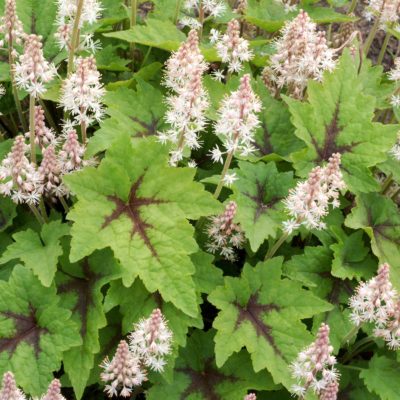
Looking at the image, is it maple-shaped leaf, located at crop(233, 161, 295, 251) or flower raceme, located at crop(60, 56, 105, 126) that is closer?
flower raceme, located at crop(60, 56, 105, 126)

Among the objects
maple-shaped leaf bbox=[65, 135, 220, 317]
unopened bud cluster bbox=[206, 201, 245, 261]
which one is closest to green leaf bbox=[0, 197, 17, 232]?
maple-shaped leaf bbox=[65, 135, 220, 317]

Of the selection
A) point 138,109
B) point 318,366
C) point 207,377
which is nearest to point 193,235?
point 207,377

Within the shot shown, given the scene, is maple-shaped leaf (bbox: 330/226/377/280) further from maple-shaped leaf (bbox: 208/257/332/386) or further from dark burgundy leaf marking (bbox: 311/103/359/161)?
dark burgundy leaf marking (bbox: 311/103/359/161)

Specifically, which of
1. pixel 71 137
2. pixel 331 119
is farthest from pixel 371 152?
pixel 71 137

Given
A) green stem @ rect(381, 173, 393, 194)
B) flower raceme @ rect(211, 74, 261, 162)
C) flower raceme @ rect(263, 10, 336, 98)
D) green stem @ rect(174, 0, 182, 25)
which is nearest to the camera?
flower raceme @ rect(211, 74, 261, 162)

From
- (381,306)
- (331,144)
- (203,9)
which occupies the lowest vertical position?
(381,306)

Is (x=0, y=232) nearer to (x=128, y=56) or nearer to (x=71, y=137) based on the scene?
(x=71, y=137)

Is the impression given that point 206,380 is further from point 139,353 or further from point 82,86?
point 82,86
